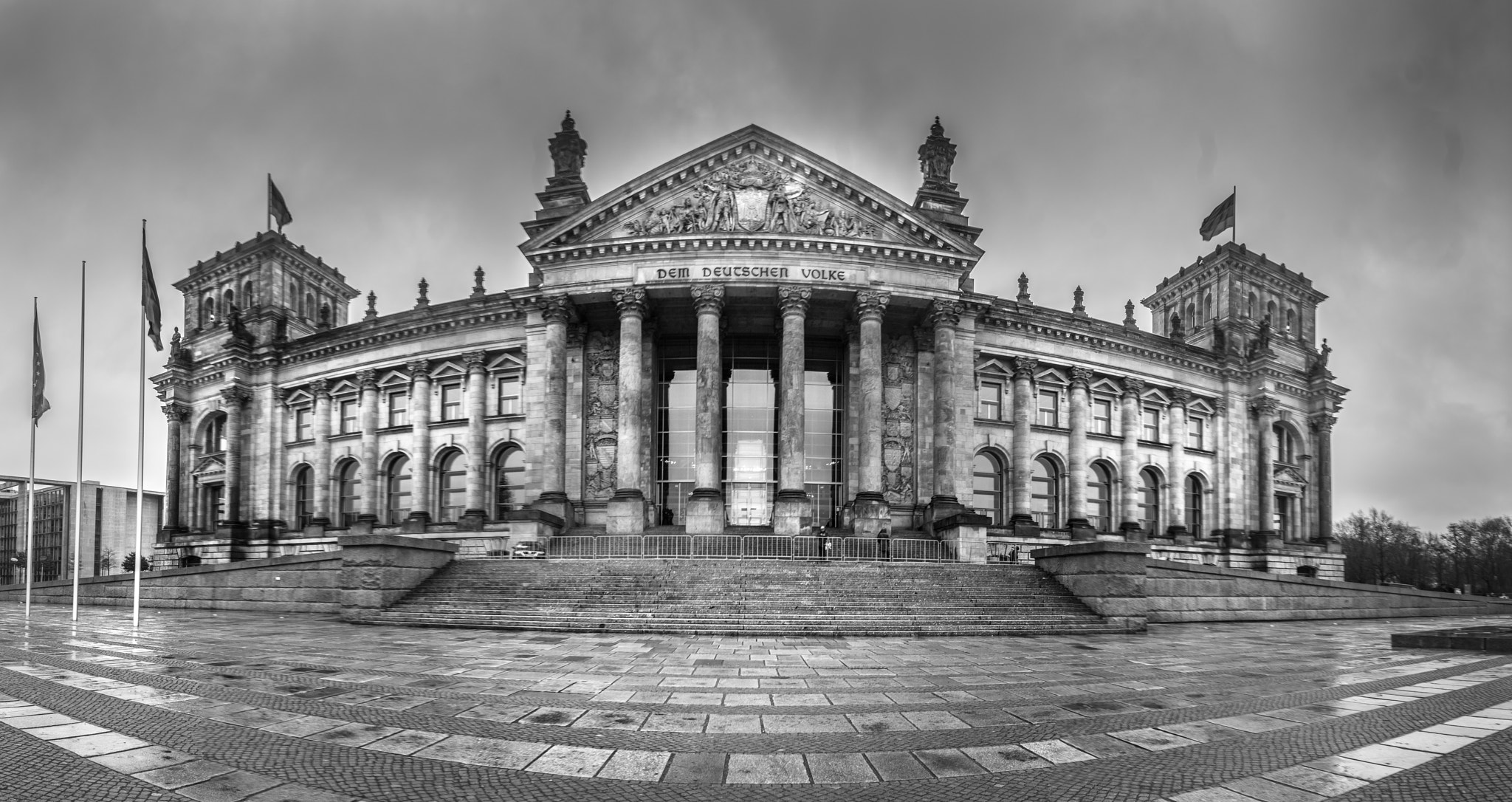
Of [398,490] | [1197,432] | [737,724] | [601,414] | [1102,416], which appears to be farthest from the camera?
[1197,432]

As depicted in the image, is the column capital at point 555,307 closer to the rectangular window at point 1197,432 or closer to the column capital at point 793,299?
the column capital at point 793,299

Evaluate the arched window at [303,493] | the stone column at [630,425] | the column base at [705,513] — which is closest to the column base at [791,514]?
the column base at [705,513]

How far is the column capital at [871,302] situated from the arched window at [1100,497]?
1924 centimetres

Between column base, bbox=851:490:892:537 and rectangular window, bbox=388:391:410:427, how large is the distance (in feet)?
90.4

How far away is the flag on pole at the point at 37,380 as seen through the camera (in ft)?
90.9

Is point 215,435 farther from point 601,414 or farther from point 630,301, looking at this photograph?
point 630,301

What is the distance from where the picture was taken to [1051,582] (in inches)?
1064

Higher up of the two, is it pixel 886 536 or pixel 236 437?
pixel 236 437

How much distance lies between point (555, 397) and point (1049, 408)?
27167mm

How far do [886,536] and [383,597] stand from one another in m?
17.9

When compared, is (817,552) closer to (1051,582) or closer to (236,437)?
(1051,582)

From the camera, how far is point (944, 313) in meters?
39.0

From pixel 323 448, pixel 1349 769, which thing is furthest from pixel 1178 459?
pixel 323 448

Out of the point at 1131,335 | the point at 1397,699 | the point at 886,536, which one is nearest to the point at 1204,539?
the point at 1131,335
